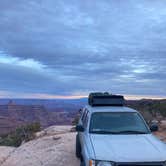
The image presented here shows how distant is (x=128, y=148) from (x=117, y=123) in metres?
1.64

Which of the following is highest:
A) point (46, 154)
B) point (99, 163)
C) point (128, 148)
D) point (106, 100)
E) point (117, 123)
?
point (106, 100)

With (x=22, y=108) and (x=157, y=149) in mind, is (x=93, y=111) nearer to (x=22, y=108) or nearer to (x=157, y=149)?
(x=157, y=149)

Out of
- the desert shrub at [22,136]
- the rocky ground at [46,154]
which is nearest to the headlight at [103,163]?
the rocky ground at [46,154]

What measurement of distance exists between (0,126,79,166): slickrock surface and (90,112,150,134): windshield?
302cm

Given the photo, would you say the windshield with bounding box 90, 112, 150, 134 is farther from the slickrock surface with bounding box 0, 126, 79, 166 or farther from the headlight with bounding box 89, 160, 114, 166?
the slickrock surface with bounding box 0, 126, 79, 166

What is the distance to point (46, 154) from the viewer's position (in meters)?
13.9

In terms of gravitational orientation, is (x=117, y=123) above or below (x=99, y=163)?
above

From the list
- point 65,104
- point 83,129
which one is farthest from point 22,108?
point 83,129

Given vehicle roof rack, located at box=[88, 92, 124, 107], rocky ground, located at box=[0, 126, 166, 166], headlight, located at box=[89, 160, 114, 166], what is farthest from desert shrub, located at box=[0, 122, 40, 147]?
headlight, located at box=[89, 160, 114, 166]

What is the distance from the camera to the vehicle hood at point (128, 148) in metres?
7.40

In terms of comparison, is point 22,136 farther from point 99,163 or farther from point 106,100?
point 99,163

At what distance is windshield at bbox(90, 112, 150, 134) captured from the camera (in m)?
9.16

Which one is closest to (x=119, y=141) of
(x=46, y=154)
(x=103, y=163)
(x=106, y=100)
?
(x=103, y=163)

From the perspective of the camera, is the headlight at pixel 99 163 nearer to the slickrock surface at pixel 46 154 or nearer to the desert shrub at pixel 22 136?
the slickrock surface at pixel 46 154
